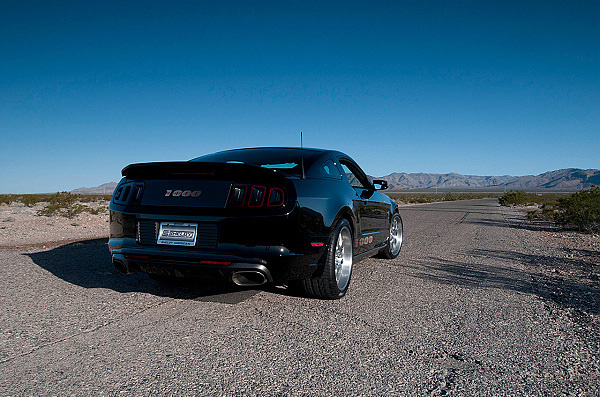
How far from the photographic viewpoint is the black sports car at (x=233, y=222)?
11.4 ft

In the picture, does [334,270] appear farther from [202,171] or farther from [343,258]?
[202,171]

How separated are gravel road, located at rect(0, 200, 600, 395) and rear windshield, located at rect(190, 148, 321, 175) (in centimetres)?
128

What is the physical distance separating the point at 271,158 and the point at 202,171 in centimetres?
104

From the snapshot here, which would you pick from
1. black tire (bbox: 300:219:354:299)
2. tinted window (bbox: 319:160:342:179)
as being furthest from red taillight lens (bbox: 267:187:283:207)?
tinted window (bbox: 319:160:342:179)

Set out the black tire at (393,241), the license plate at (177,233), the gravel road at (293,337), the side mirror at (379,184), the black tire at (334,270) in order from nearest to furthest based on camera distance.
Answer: the gravel road at (293,337), the license plate at (177,233), the black tire at (334,270), the side mirror at (379,184), the black tire at (393,241)

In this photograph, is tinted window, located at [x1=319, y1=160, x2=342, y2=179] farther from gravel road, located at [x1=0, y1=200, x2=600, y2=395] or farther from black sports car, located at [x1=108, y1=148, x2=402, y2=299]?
gravel road, located at [x1=0, y1=200, x2=600, y2=395]

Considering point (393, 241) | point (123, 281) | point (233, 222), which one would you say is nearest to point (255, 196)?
point (233, 222)

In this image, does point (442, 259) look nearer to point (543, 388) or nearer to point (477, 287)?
point (477, 287)

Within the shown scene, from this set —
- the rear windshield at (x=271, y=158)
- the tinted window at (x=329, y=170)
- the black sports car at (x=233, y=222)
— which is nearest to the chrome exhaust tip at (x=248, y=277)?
the black sports car at (x=233, y=222)

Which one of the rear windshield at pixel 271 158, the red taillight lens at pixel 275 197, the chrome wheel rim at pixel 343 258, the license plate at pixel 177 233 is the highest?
the rear windshield at pixel 271 158

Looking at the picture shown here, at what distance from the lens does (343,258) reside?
443 centimetres

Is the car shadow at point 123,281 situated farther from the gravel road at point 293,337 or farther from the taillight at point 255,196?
the taillight at point 255,196

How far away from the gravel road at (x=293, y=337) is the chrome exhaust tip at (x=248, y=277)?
0.32m

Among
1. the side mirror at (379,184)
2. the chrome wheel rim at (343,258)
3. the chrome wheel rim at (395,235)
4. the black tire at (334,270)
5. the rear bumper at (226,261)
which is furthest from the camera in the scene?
the chrome wheel rim at (395,235)
